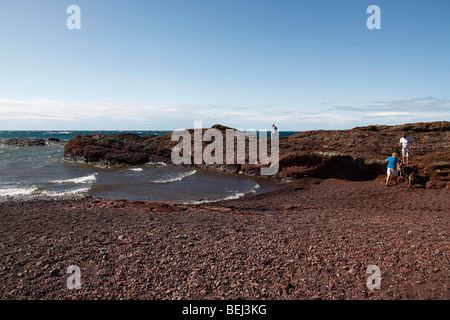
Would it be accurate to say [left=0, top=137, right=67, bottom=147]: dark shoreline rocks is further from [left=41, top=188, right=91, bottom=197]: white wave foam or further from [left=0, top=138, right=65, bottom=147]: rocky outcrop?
[left=41, top=188, right=91, bottom=197]: white wave foam

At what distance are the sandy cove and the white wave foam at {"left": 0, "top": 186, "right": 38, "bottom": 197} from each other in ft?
15.7

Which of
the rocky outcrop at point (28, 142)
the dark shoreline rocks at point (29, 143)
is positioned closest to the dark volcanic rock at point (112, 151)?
the dark shoreline rocks at point (29, 143)

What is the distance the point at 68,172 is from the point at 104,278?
2140cm

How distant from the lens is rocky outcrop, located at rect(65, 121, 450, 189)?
61.4 ft

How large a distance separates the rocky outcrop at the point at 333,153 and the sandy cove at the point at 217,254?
25.9 feet

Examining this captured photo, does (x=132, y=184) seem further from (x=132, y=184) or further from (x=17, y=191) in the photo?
(x=17, y=191)

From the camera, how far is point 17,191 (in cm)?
1619

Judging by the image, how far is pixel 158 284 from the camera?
18.4 ft

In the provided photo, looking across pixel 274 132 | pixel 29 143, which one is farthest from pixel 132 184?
pixel 29 143

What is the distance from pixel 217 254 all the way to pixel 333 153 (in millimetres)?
16028

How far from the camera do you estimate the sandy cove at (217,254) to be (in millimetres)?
5375

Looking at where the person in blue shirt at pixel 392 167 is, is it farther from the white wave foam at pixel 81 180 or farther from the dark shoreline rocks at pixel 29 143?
the dark shoreline rocks at pixel 29 143
